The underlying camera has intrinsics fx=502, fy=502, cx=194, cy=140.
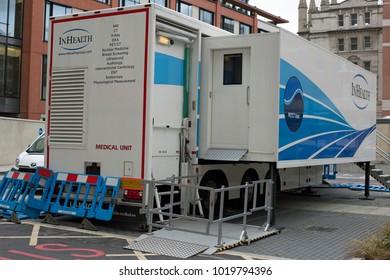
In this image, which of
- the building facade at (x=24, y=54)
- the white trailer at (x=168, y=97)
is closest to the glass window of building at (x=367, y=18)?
the building facade at (x=24, y=54)

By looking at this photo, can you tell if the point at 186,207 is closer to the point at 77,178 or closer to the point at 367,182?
the point at 77,178

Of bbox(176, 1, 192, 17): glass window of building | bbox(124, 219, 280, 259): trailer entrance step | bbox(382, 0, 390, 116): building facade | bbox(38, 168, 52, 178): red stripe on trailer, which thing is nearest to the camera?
bbox(124, 219, 280, 259): trailer entrance step

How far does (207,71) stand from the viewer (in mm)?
10438

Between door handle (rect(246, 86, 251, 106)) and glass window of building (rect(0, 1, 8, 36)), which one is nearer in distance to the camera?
door handle (rect(246, 86, 251, 106))

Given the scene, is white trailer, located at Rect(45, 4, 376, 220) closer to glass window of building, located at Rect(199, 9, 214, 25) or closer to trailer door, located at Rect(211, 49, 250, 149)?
trailer door, located at Rect(211, 49, 250, 149)

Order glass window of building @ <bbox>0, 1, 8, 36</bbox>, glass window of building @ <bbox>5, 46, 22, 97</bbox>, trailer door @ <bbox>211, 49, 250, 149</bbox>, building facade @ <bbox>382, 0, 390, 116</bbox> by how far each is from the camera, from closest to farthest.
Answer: trailer door @ <bbox>211, 49, 250, 149</bbox>
glass window of building @ <bbox>0, 1, 8, 36</bbox>
glass window of building @ <bbox>5, 46, 22, 97</bbox>
building facade @ <bbox>382, 0, 390, 116</bbox>

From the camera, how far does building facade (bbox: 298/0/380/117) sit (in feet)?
284

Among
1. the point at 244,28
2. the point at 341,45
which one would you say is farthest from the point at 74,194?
the point at 341,45

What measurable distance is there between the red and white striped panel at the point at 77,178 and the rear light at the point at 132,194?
66 centimetres

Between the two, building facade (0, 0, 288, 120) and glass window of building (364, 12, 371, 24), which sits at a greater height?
glass window of building (364, 12, 371, 24)

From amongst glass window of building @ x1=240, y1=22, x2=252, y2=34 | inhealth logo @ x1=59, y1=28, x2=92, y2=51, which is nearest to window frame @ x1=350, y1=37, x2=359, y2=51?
glass window of building @ x1=240, y1=22, x2=252, y2=34

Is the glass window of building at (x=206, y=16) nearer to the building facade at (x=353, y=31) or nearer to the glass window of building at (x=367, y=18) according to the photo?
the building facade at (x=353, y=31)

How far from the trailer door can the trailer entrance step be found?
197 cm
